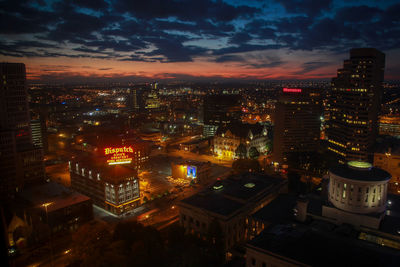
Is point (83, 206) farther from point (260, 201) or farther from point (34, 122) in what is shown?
point (34, 122)

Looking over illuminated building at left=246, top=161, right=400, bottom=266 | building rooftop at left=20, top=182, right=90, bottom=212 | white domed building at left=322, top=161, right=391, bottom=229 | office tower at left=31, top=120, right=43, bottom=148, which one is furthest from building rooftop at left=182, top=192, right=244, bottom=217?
office tower at left=31, top=120, right=43, bottom=148

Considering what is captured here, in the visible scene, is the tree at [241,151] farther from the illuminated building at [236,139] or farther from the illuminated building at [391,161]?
the illuminated building at [391,161]

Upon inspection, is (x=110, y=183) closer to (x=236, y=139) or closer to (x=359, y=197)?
(x=359, y=197)

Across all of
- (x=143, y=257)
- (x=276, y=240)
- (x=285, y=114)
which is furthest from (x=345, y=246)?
(x=285, y=114)

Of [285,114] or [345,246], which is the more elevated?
[285,114]

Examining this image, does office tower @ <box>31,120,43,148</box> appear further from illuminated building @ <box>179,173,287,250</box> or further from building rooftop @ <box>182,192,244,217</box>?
illuminated building @ <box>179,173,287,250</box>

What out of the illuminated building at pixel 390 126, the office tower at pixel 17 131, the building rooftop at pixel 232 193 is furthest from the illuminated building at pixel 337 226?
the illuminated building at pixel 390 126

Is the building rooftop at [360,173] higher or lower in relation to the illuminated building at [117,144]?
higher
